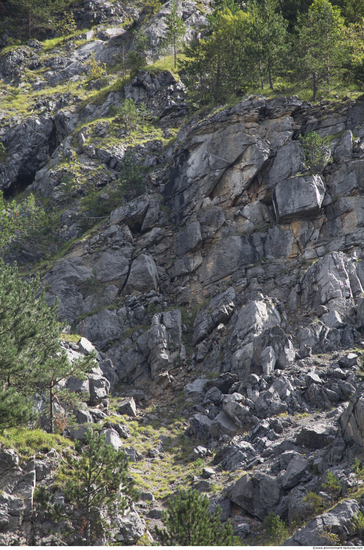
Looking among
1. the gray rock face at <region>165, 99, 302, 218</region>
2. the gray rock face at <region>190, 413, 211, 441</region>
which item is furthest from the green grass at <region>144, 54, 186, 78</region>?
the gray rock face at <region>190, 413, 211, 441</region>


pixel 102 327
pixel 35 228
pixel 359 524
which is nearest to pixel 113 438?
pixel 102 327

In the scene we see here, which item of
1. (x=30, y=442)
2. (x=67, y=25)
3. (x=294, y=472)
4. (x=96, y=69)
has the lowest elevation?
(x=294, y=472)

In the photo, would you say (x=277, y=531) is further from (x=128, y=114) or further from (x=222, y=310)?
(x=128, y=114)

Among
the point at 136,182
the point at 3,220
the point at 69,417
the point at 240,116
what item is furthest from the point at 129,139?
the point at 69,417

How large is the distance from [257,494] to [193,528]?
21.7 feet

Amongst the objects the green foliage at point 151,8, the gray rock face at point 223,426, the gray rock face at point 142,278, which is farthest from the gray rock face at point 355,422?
the green foliage at point 151,8

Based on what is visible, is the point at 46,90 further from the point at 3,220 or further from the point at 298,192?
the point at 298,192

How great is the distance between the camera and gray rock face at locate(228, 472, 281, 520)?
20.0m

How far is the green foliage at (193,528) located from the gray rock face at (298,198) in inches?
1301

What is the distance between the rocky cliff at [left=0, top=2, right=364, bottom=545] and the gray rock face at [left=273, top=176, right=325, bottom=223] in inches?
6.0

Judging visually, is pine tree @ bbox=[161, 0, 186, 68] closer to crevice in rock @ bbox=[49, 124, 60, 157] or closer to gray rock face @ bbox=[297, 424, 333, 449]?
crevice in rock @ bbox=[49, 124, 60, 157]

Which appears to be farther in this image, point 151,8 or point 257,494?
point 151,8

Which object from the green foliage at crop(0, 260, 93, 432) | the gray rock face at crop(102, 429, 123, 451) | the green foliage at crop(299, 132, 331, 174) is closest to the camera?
the green foliage at crop(0, 260, 93, 432)

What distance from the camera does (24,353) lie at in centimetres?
1966
